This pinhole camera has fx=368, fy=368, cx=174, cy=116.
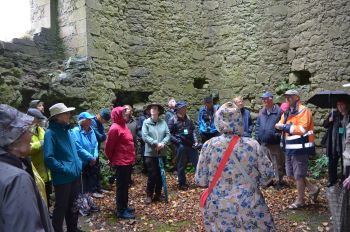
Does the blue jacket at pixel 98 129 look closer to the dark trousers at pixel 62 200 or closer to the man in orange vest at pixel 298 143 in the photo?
the dark trousers at pixel 62 200

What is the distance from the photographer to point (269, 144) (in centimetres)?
701

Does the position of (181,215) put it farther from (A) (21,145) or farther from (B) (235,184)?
(A) (21,145)

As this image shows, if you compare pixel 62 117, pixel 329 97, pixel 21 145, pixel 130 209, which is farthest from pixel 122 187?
pixel 21 145

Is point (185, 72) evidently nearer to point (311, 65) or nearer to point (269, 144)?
point (311, 65)

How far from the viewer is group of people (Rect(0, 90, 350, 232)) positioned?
2.03 metres

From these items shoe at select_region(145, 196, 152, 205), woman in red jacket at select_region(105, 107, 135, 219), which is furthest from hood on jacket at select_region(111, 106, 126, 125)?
shoe at select_region(145, 196, 152, 205)

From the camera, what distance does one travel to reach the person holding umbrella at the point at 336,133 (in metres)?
5.27

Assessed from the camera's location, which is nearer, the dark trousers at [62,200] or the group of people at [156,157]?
the group of people at [156,157]

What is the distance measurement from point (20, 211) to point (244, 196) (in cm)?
204

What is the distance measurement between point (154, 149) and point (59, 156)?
2305 millimetres

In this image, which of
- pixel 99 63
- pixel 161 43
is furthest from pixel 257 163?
pixel 161 43

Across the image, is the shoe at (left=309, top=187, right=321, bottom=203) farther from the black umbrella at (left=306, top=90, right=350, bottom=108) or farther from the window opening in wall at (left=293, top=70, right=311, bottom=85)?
the window opening in wall at (left=293, top=70, right=311, bottom=85)

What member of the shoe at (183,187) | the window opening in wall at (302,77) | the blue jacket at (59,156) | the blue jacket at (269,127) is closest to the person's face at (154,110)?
the shoe at (183,187)

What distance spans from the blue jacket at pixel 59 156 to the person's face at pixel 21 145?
2.11 m
